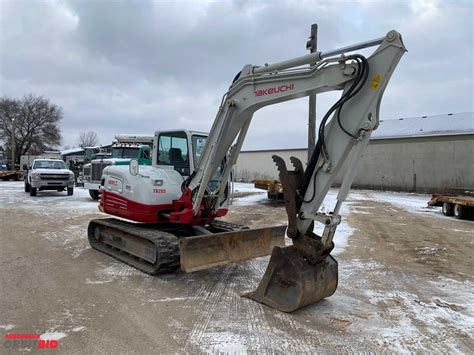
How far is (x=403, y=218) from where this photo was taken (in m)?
14.2

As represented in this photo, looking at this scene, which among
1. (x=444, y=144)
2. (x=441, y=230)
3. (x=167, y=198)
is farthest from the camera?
(x=444, y=144)

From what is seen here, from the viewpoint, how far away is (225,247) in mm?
6172

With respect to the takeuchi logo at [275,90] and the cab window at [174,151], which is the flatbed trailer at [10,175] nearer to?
the cab window at [174,151]

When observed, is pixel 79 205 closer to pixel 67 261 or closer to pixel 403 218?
pixel 67 261

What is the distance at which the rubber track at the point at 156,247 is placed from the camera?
19.7 feet

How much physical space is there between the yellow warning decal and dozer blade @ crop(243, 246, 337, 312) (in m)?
2.19

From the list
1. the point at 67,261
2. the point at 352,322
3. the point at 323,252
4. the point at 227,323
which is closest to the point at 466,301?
the point at 352,322

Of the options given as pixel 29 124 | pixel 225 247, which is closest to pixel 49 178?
pixel 225 247

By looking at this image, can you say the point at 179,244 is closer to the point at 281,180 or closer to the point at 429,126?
the point at 281,180

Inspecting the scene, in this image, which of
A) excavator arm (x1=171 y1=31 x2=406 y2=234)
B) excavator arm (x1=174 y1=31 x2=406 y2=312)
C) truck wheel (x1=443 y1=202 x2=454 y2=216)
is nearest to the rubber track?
excavator arm (x1=174 y1=31 x2=406 y2=312)

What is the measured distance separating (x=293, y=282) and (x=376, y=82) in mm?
2583

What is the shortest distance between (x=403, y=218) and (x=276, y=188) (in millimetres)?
6295

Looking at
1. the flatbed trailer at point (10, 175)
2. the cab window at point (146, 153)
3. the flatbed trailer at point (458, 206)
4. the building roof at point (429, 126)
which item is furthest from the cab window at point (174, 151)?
the flatbed trailer at point (10, 175)

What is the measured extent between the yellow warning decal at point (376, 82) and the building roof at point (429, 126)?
26.3m
